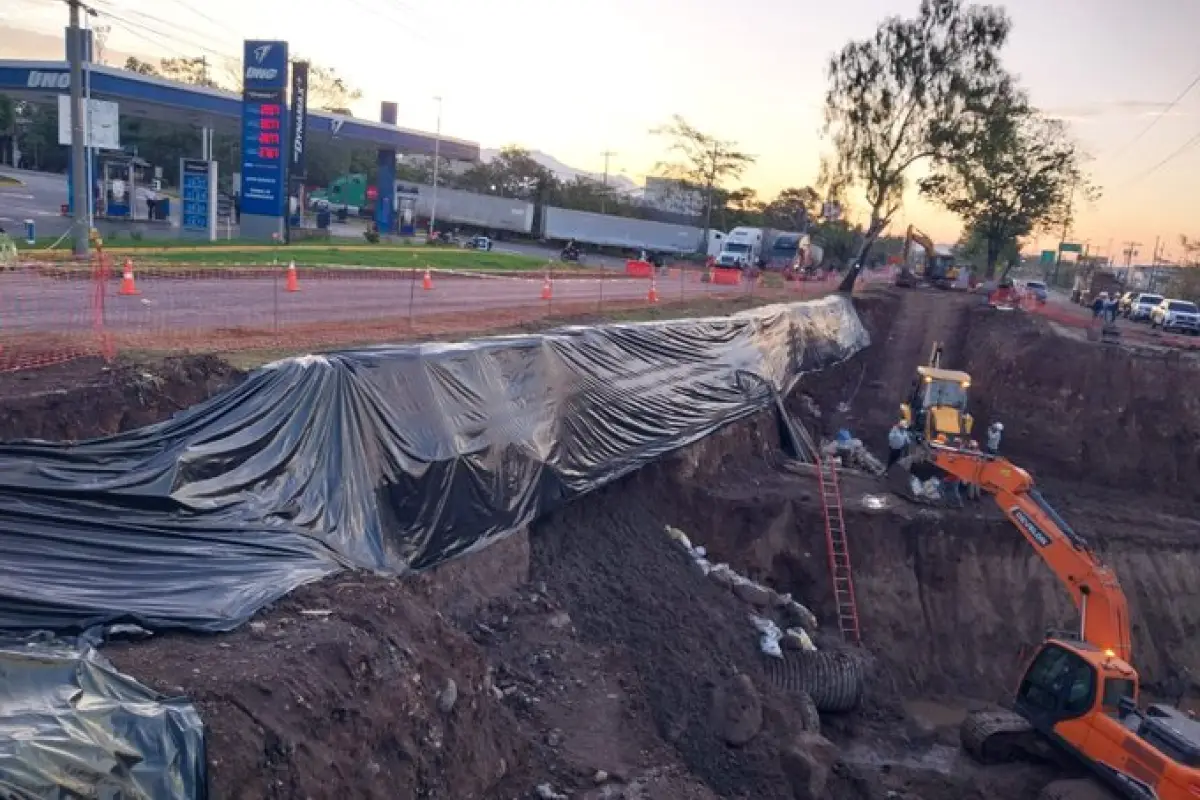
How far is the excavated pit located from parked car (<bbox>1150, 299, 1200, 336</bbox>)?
57.1 ft

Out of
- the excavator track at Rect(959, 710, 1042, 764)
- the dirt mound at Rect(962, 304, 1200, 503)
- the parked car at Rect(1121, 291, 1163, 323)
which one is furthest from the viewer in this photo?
the parked car at Rect(1121, 291, 1163, 323)

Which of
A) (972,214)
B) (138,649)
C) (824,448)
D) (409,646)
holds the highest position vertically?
(972,214)

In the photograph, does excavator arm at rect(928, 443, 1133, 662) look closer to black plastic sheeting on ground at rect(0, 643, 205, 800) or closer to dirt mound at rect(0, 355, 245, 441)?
dirt mound at rect(0, 355, 245, 441)

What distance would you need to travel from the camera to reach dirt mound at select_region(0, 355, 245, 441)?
31.6 feet

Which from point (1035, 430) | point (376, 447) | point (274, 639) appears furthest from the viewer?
point (1035, 430)

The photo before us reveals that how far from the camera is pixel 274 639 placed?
6.40 m

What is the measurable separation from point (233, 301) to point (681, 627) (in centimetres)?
1195

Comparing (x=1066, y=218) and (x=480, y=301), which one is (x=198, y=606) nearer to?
(x=480, y=301)

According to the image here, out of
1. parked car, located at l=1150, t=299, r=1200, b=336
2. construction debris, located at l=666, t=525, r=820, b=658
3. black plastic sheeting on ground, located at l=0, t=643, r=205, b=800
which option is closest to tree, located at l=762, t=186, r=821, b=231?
parked car, located at l=1150, t=299, r=1200, b=336

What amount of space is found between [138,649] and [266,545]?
1.89m

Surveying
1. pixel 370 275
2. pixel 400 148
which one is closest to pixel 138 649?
pixel 370 275

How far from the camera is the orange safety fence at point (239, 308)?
1355 cm

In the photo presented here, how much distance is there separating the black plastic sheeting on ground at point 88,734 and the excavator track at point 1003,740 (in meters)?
11.2

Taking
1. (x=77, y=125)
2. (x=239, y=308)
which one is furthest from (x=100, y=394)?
(x=77, y=125)
